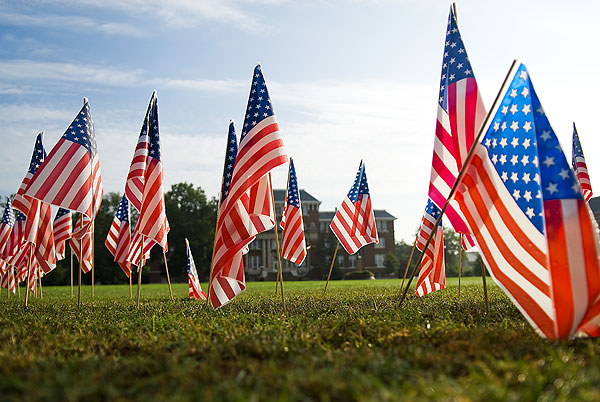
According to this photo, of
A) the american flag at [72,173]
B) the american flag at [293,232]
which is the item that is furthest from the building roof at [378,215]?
the american flag at [72,173]

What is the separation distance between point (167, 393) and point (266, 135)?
6096 mm

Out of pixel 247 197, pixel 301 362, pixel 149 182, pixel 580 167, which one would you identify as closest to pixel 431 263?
pixel 580 167

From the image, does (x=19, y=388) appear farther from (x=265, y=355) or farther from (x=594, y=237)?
(x=594, y=237)

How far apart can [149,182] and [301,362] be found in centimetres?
813

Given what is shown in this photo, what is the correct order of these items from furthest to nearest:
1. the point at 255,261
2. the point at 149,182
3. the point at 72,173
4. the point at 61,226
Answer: the point at 255,261
the point at 61,226
the point at 149,182
the point at 72,173

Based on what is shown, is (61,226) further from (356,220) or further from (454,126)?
(454,126)

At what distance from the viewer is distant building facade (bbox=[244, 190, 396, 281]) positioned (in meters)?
79.7

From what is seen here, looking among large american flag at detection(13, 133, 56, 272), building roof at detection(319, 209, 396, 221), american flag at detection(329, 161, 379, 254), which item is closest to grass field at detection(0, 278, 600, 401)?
large american flag at detection(13, 133, 56, 272)

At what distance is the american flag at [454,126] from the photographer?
7.80 meters

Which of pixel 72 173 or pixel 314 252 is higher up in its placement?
pixel 72 173

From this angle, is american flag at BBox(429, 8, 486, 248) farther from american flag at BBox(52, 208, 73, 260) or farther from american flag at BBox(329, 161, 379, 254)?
american flag at BBox(52, 208, 73, 260)

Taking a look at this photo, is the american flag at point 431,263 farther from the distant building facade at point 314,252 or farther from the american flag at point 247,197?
the distant building facade at point 314,252

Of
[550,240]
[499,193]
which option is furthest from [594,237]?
[499,193]

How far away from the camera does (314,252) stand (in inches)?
3246
